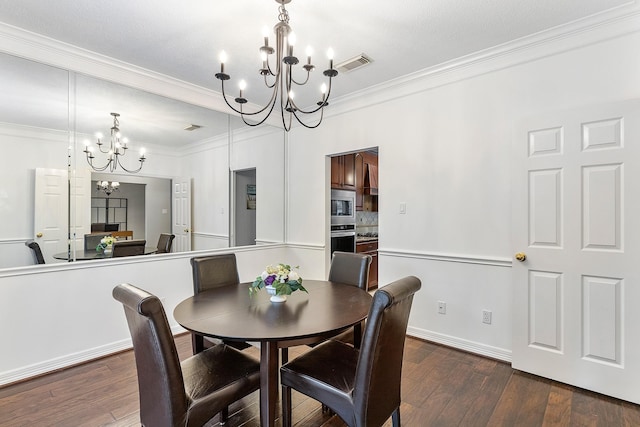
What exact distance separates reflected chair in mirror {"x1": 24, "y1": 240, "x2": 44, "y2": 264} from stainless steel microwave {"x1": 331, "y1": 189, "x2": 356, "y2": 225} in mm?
3027

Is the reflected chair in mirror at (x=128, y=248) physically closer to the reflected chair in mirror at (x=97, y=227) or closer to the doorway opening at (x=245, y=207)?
the reflected chair in mirror at (x=97, y=227)

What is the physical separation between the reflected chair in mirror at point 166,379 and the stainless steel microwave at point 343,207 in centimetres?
295

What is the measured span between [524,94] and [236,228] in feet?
11.0

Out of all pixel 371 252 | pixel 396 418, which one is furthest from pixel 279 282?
pixel 371 252

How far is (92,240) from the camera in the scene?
9.14 feet

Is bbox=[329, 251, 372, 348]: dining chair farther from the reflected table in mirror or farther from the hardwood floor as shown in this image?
the reflected table in mirror

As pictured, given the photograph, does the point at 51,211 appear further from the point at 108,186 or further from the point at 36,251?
the point at 108,186

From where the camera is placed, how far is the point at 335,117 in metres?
3.89

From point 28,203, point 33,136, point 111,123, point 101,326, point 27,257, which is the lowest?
point 101,326

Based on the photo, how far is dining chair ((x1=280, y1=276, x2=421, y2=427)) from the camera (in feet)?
4.53

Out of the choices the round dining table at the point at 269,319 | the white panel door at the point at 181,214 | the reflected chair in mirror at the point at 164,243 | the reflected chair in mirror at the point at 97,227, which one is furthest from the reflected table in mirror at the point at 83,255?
the round dining table at the point at 269,319

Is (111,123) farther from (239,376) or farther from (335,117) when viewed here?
(239,376)

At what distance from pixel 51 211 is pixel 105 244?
0.48 m

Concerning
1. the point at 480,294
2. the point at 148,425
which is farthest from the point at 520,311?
the point at 148,425
